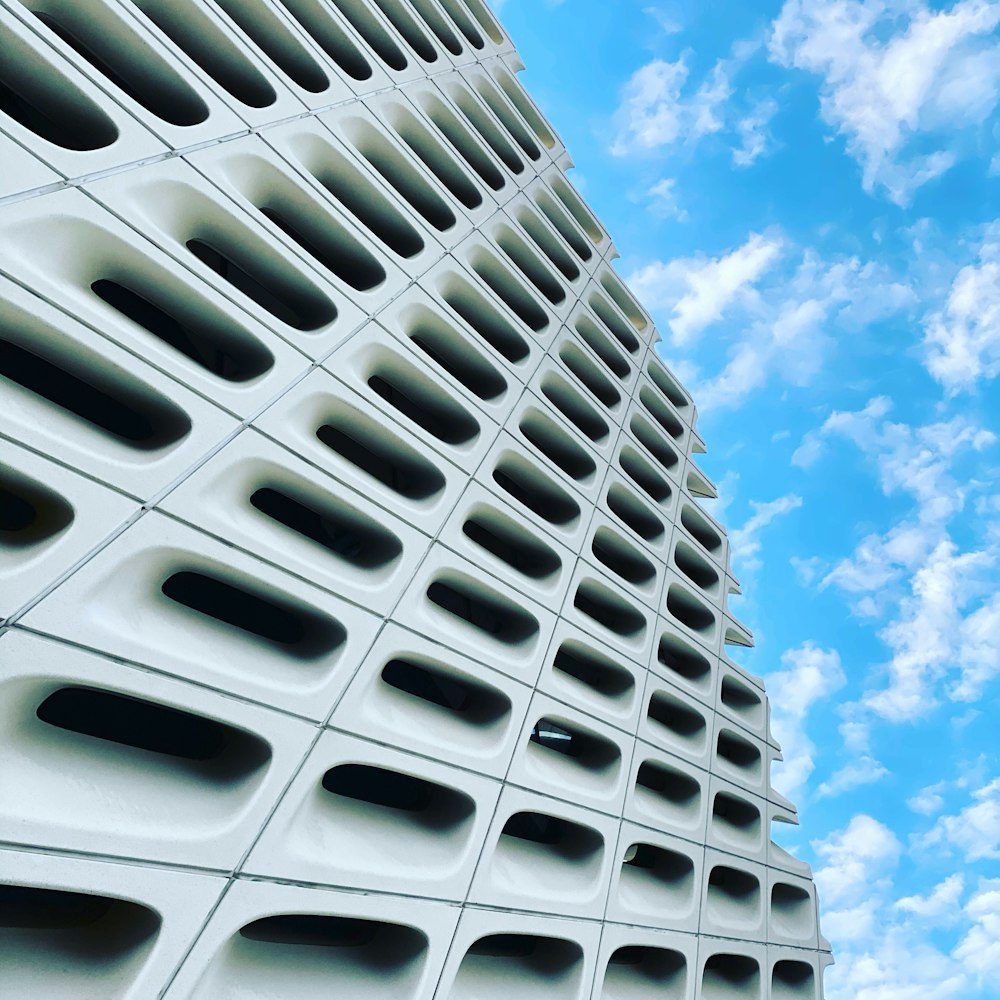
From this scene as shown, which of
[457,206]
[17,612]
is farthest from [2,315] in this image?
[457,206]

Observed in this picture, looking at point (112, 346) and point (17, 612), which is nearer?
point (17, 612)

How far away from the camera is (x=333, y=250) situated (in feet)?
29.8

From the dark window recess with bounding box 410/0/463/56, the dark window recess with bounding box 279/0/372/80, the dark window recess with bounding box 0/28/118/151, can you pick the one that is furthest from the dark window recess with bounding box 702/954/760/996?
the dark window recess with bounding box 410/0/463/56

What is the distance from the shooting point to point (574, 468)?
1314cm

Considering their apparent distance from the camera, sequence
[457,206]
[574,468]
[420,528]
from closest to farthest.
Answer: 1. [420,528]
2. [457,206]
3. [574,468]

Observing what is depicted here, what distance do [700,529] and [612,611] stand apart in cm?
620

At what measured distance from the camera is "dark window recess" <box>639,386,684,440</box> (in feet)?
58.9

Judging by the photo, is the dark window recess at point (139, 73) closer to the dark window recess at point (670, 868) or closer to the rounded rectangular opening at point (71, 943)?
the rounded rectangular opening at point (71, 943)

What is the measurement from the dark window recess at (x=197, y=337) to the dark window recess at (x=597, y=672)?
20.2 feet

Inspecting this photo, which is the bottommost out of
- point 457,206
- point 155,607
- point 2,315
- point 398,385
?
point 155,607

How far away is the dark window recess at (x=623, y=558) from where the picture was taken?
42.0ft

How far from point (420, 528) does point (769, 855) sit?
35.3 ft

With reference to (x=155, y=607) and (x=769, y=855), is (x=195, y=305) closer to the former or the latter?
(x=155, y=607)

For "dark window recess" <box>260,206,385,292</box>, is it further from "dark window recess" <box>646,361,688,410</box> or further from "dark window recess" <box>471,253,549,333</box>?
"dark window recess" <box>646,361,688,410</box>
